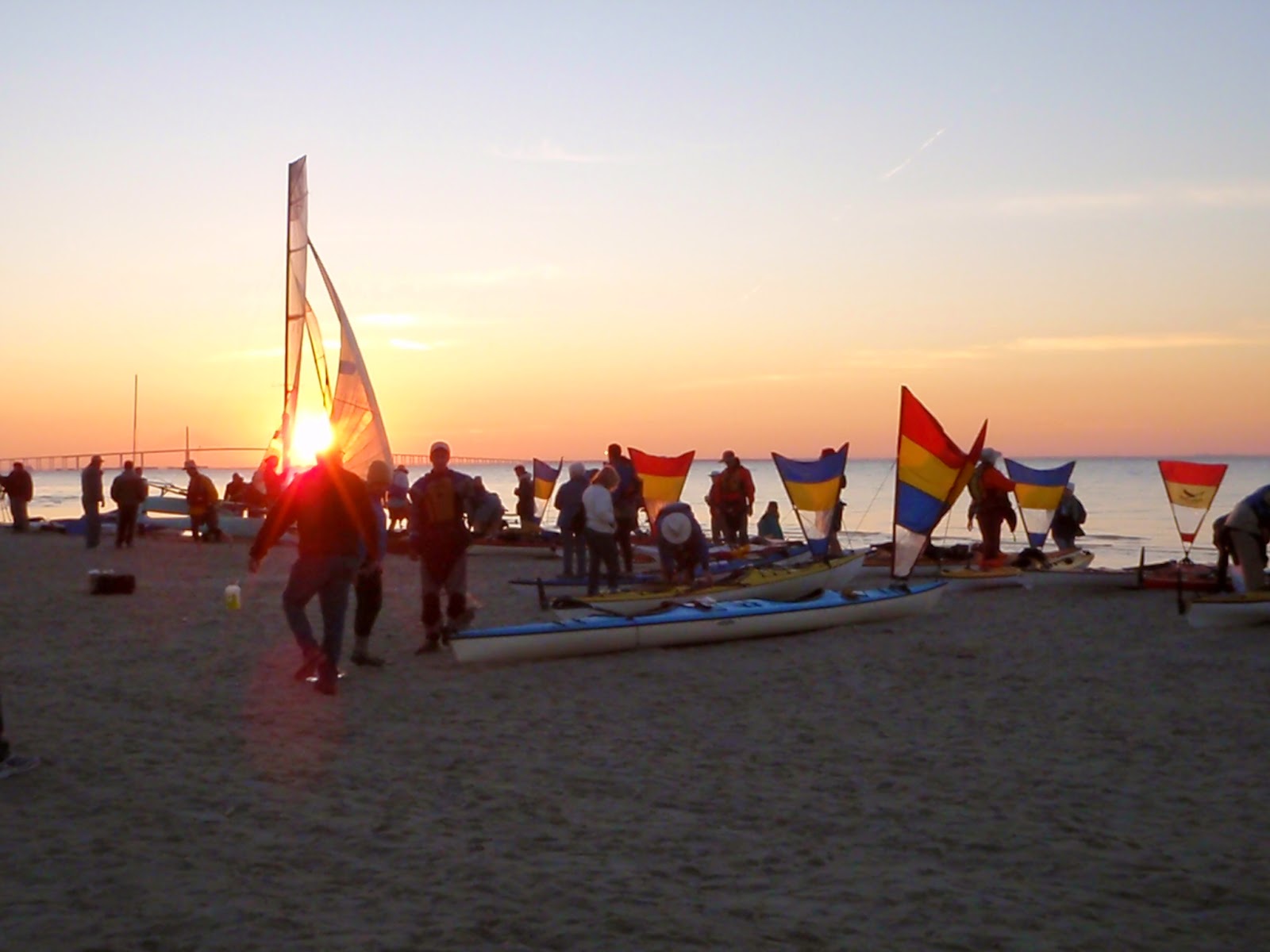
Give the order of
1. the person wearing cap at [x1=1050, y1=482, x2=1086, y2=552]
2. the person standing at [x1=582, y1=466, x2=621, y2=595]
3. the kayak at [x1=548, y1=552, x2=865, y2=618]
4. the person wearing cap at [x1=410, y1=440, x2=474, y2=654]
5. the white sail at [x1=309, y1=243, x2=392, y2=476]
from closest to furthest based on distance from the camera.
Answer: the person wearing cap at [x1=410, y1=440, x2=474, y2=654] → the kayak at [x1=548, y1=552, x2=865, y2=618] → the person standing at [x1=582, y1=466, x2=621, y2=595] → the person wearing cap at [x1=1050, y1=482, x2=1086, y2=552] → the white sail at [x1=309, y1=243, x2=392, y2=476]

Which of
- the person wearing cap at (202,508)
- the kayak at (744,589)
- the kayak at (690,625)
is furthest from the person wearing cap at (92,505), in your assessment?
the kayak at (690,625)

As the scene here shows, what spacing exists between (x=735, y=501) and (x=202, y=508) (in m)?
11.8

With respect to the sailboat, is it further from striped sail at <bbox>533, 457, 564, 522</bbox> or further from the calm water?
the calm water

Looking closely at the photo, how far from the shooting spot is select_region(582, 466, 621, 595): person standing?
1416 cm

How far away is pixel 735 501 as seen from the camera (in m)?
20.9

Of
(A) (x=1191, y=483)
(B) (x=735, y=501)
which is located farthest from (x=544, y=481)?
(A) (x=1191, y=483)

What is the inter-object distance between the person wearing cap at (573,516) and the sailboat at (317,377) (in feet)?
23.6

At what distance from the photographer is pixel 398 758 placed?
23.9 ft

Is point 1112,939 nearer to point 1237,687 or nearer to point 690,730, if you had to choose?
point 690,730

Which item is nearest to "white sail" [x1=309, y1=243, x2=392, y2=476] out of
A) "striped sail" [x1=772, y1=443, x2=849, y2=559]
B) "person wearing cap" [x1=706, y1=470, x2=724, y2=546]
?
"person wearing cap" [x1=706, y1=470, x2=724, y2=546]

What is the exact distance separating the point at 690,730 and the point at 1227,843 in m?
3.42

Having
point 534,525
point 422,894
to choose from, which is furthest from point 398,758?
point 534,525

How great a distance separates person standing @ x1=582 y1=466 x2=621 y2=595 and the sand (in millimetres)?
2895

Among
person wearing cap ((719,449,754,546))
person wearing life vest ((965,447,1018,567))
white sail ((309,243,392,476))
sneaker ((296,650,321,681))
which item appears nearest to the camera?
sneaker ((296,650,321,681))
